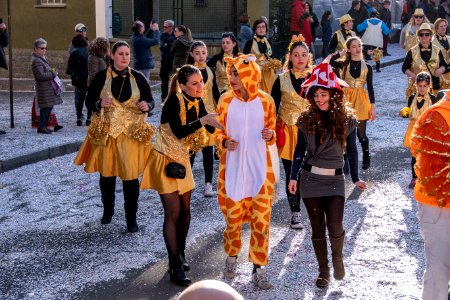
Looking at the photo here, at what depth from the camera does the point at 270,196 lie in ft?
21.7

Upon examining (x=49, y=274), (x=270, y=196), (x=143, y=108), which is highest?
(x=143, y=108)

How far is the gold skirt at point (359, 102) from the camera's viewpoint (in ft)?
35.6

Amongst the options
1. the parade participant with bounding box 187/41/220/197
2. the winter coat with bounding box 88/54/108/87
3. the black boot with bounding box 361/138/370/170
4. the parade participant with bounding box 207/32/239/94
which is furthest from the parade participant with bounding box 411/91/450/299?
the winter coat with bounding box 88/54/108/87

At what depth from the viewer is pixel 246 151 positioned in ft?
21.6

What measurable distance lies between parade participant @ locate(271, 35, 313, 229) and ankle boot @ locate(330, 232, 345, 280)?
1.70 meters

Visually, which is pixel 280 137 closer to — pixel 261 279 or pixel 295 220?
pixel 295 220

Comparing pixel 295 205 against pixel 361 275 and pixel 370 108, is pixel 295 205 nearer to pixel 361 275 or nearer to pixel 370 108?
pixel 361 275

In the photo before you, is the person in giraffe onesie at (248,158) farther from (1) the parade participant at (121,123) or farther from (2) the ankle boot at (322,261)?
(1) the parade participant at (121,123)

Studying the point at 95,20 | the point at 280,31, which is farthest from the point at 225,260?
the point at 280,31

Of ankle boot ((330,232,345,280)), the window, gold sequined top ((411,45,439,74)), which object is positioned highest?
the window

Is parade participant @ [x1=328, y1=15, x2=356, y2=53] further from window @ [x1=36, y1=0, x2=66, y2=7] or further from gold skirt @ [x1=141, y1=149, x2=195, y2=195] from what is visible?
window @ [x1=36, y1=0, x2=66, y2=7]

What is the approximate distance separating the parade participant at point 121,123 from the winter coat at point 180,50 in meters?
7.86

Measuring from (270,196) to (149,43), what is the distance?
409 inches

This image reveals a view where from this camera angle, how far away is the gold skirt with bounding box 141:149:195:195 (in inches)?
261
